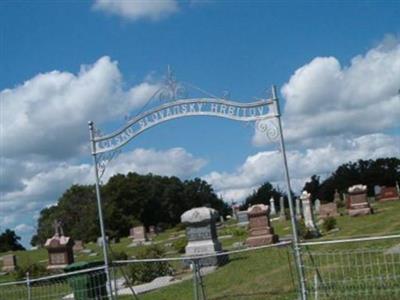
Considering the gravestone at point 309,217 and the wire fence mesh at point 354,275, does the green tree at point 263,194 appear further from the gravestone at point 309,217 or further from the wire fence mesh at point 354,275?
the wire fence mesh at point 354,275

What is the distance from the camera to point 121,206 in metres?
83.4

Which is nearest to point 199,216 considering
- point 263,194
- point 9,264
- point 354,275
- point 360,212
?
point 354,275

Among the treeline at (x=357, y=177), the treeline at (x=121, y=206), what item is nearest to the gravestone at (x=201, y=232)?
the treeline at (x=121, y=206)

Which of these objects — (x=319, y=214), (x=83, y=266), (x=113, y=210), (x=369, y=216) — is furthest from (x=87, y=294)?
(x=113, y=210)

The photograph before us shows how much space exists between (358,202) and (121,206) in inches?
2193

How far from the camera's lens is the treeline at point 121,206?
238ft

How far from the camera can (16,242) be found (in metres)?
93.5

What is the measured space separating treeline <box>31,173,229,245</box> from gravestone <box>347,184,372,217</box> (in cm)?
4096

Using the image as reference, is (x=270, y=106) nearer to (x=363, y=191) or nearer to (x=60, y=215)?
(x=363, y=191)

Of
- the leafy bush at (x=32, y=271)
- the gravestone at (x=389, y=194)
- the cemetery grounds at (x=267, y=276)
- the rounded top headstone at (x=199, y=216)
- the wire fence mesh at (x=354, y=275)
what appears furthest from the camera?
the gravestone at (x=389, y=194)

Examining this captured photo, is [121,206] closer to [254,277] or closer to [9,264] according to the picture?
[9,264]

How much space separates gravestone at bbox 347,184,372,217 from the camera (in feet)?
100

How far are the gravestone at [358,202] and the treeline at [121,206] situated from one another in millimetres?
40955

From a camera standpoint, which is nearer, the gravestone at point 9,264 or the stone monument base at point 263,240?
the stone monument base at point 263,240
